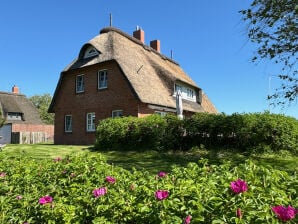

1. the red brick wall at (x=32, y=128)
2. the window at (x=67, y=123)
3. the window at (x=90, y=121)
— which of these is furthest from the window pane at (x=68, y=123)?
the red brick wall at (x=32, y=128)

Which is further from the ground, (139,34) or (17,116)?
(139,34)

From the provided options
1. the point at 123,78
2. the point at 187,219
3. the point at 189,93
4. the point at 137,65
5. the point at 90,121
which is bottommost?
the point at 187,219

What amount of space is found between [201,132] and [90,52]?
13.0 m

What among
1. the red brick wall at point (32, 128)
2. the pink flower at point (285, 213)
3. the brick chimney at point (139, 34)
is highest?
the brick chimney at point (139, 34)

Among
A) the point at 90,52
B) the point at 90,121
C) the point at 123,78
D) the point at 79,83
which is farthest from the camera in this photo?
the point at 79,83

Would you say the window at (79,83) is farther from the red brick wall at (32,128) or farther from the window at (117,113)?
the red brick wall at (32,128)

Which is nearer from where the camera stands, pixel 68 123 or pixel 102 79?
pixel 102 79

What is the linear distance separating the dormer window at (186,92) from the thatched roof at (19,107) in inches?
972

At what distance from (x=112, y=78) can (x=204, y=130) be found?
9.66m

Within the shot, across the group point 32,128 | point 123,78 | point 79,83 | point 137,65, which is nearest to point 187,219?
point 123,78

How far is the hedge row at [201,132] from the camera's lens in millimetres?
12156

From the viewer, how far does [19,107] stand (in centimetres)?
4097

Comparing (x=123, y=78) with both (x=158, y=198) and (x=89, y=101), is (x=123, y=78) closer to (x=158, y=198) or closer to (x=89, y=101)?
(x=89, y=101)

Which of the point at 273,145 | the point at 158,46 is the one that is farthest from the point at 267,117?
the point at 158,46
